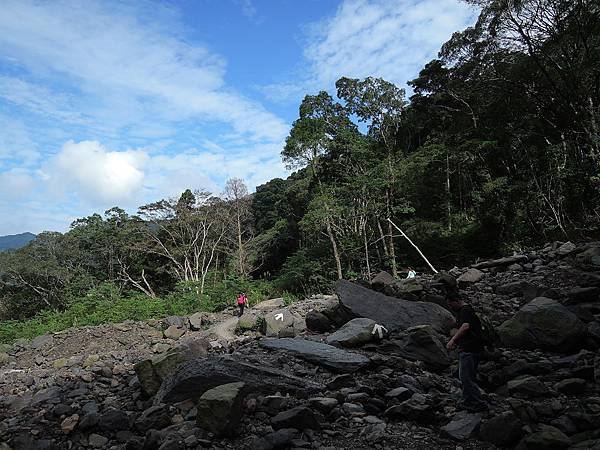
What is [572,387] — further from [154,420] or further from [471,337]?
[154,420]

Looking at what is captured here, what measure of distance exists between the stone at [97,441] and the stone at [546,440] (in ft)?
15.9

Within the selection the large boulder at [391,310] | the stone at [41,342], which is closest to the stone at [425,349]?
the large boulder at [391,310]

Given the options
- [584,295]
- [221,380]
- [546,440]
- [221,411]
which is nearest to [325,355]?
[221,380]

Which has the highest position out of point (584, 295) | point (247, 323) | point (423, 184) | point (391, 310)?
point (423, 184)

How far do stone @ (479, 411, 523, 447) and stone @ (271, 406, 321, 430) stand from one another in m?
1.74

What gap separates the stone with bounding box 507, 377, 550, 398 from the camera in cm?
494

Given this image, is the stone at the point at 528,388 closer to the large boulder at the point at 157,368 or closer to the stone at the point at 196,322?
the large boulder at the point at 157,368

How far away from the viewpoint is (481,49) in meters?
19.1

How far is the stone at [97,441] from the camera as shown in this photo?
17.2 ft

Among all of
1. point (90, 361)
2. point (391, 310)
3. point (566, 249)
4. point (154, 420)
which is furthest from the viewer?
point (90, 361)

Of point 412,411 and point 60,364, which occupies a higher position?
point 412,411

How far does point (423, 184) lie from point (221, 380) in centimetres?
2109

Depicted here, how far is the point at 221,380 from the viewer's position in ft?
18.1

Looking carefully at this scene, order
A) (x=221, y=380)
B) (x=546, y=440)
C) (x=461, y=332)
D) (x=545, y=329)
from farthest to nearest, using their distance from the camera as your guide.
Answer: (x=545, y=329) → (x=221, y=380) → (x=461, y=332) → (x=546, y=440)
